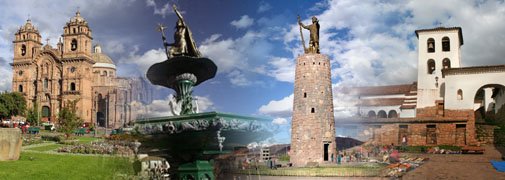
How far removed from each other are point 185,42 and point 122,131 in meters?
1.20

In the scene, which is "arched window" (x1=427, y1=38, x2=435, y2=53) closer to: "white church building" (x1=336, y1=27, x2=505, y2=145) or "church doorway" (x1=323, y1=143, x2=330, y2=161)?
"white church building" (x1=336, y1=27, x2=505, y2=145)

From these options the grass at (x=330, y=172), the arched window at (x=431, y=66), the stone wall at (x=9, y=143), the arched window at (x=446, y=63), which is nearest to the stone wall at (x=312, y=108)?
the grass at (x=330, y=172)

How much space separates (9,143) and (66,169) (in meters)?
1.20

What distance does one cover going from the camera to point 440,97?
2086 centimetres

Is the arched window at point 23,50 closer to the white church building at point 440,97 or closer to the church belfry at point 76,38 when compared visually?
the church belfry at point 76,38

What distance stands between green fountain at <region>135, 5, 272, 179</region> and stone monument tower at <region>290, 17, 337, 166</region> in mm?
9764

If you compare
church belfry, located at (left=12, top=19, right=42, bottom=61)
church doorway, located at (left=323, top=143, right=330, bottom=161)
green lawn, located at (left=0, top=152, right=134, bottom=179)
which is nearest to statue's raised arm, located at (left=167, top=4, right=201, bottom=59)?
green lawn, located at (left=0, top=152, right=134, bottom=179)

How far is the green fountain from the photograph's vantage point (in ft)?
14.1

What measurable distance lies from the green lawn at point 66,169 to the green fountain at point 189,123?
1.83 metres

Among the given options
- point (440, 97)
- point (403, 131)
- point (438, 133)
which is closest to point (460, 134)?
point (438, 133)

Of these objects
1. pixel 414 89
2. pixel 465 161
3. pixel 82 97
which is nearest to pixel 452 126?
pixel 414 89

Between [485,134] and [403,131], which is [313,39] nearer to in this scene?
[403,131]

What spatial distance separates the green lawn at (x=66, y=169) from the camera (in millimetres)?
6723

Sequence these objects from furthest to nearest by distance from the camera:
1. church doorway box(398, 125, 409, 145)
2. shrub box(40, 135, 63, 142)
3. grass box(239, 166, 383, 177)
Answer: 1. shrub box(40, 135, 63, 142)
2. church doorway box(398, 125, 409, 145)
3. grass box(239, 166, 383, 177)
